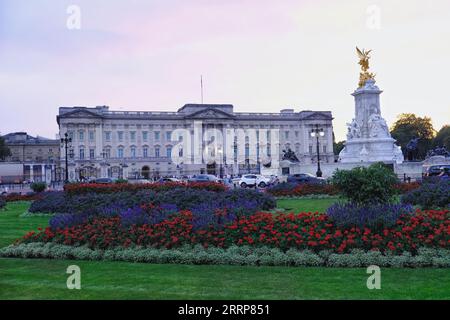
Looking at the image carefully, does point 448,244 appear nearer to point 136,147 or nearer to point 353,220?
point 353,220

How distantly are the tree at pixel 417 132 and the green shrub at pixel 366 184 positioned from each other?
9503 cm

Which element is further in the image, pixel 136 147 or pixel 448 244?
pixel 136 147

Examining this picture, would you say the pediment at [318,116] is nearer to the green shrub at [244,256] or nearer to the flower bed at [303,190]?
the flower bed at [303,190]

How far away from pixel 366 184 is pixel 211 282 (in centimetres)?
626

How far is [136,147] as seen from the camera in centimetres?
11525

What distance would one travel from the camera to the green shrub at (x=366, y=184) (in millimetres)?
13570

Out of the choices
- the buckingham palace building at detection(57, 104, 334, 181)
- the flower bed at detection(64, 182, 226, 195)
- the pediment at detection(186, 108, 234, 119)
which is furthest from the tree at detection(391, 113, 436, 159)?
the flower bed at detection(64, 182, 226, 195)

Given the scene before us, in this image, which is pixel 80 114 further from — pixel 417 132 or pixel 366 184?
pixel 366 184

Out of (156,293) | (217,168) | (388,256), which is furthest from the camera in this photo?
(217,168)

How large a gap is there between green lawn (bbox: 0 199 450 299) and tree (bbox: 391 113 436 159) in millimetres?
100072

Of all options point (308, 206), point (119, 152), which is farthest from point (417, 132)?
point (308, 206)

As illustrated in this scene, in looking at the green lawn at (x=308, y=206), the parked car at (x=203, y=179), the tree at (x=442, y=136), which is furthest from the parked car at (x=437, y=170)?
the tree at (x=442, y=136)

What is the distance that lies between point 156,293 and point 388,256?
4645 millimetres
